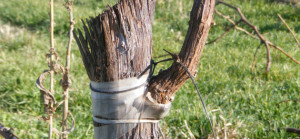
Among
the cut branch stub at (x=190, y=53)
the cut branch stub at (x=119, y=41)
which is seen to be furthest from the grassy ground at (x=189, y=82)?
the cut branch stub at (x=190, y=53)

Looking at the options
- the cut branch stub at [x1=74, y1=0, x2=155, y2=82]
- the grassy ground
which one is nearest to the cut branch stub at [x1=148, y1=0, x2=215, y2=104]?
the cut branch stub at [x1=74, y1=0, x2=155, y2=82]

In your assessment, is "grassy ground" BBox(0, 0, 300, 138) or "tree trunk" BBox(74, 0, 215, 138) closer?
"tree trunk" BBox(74, 0, 215, 138)

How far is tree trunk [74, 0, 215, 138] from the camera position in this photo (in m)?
1.19

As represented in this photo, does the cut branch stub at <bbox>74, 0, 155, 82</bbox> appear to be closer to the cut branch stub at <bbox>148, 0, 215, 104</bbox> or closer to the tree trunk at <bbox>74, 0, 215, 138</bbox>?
the tree trunk at <bbox>74, 0, 215, 138</bbox>

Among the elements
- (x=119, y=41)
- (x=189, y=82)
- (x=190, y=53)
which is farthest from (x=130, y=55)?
(x=189, y=82)

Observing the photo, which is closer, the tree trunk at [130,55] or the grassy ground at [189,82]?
the tree trunk at [130,55]

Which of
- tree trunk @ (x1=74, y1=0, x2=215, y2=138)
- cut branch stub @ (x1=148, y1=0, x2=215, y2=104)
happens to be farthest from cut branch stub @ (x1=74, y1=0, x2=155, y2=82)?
cut branch stub @ (x1=148, y1=0, x2=215, y2=104)

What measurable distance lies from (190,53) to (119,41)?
29cm

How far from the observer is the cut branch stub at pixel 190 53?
A: 1231mm

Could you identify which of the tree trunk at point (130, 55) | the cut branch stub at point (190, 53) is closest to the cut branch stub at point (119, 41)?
the tree trunk at point (130, 55)

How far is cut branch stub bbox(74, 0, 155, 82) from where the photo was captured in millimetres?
1172

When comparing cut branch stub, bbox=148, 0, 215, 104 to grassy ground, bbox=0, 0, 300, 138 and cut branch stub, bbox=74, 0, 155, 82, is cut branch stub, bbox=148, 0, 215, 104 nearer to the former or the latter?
cut branch stub, bbox=74, 0, 155, 82

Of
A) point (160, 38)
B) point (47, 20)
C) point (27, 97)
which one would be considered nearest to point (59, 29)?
point (47, 20)

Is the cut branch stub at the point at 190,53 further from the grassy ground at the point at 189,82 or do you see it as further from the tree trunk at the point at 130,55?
the grassy ground at the point at 189,82
